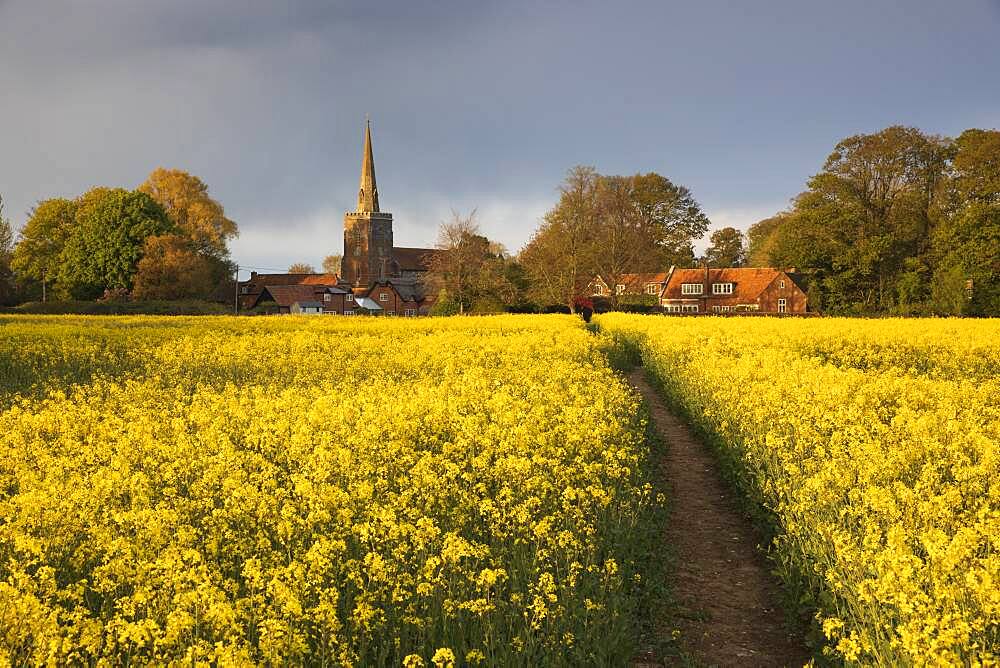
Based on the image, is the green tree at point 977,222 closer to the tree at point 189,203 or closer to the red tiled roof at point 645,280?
the red tiled roof at point 645,280

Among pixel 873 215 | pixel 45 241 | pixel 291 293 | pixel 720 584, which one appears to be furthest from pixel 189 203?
pixel 720 584

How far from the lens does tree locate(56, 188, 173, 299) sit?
6431 centimetres

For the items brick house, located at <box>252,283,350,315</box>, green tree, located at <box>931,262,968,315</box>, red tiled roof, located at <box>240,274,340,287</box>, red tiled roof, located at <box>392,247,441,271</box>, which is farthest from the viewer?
red tiled roof, located at <box>392,247,441,271</box>

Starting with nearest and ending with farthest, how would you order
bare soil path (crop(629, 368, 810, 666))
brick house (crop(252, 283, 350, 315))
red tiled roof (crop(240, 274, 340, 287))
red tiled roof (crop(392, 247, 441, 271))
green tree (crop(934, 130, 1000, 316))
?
1. bare soil path (crop(629, 368, 810, 666))
2. green tree (crop(934, 130, 1000, 316))
3. brick house (crop(252, 283, 350, 315))
4. red tiled roof (crop(240, 274, 340, 287))
5. red tiled roof (crop(392, 247, 441, 271))

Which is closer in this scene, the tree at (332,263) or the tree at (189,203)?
the tree at (189,203)

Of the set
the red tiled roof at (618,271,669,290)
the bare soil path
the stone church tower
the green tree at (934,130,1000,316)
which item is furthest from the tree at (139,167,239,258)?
the bare soil path

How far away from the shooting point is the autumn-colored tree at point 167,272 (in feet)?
204

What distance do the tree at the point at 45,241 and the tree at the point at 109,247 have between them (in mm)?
3507

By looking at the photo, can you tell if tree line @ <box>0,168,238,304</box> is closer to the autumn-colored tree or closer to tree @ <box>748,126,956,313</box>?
the autumn-colored tree

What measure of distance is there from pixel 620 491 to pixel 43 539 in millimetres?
4668

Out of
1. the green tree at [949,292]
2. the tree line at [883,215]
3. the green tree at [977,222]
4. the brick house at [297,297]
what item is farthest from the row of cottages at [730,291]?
the brick house at [297,297]

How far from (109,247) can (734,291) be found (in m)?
61.4

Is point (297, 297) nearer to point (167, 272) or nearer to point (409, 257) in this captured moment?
point (167, 272)

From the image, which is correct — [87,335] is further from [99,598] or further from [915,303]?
[915,303]
